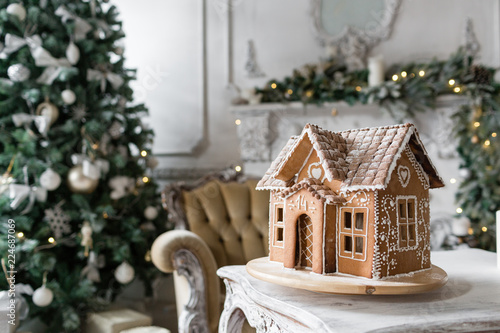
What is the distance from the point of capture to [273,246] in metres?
1.32

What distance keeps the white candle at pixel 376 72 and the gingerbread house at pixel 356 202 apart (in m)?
1.79

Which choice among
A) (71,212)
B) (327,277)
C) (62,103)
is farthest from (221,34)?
(327,277)

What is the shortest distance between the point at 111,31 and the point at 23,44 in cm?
49

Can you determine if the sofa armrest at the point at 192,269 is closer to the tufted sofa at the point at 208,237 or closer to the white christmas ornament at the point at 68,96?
the tufted sofa at the point at 208,237

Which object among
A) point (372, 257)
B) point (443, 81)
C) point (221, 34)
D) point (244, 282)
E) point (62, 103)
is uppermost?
point (221, 34)

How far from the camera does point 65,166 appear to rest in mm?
2299

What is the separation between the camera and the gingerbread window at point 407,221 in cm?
116

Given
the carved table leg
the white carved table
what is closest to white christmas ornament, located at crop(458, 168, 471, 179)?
the white carved table

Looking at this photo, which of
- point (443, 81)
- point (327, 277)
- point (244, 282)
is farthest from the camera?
point (443, 81)

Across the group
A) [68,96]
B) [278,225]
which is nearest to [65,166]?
[68,96]

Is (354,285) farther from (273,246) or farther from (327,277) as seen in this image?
(273,246)

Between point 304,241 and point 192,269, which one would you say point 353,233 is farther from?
point 192,269

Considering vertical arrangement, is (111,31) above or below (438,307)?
above

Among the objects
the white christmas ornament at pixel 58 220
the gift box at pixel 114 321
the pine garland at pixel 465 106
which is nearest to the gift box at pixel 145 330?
the gift box at pixel 114 321
